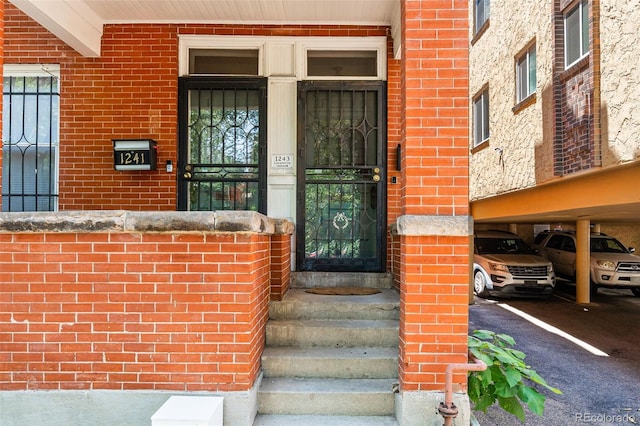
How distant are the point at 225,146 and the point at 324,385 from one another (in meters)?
3.13

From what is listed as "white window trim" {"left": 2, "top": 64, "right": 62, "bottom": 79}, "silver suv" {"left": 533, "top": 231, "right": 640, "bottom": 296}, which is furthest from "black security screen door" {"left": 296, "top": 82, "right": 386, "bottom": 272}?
"silver suv" {"left": 533, "top": 231, "right": 640, "bottom": 296}

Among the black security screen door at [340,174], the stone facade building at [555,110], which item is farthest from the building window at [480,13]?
the black security screen door at [340,174]

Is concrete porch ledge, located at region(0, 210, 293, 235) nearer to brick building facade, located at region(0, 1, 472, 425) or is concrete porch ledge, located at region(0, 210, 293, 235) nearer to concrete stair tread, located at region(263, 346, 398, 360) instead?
brick building facade, located at region(0, 1, 472, 425)

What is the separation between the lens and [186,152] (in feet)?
16.5

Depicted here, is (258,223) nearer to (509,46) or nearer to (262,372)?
(262,372)

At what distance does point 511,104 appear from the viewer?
913 centimetres

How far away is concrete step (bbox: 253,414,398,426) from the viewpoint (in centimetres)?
291

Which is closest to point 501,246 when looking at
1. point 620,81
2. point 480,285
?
point 480,285

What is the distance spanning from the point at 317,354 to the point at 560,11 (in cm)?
740

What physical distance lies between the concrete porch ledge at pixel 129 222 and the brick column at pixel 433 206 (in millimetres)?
1196

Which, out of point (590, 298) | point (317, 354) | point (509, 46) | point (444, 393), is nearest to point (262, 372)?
point (317, 354)

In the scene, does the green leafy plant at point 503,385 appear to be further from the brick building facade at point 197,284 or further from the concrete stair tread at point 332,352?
the concrete stair tread at point 332,352

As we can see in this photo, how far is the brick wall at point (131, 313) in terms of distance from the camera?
112 inches

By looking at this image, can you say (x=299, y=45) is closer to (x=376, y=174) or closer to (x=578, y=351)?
(x=376, y=174)
